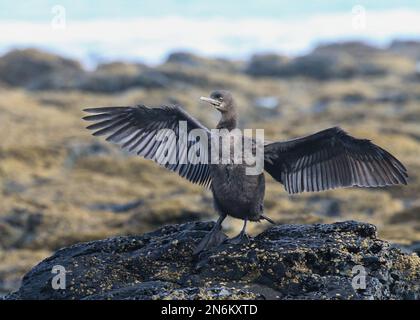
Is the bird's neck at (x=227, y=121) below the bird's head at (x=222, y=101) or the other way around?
below

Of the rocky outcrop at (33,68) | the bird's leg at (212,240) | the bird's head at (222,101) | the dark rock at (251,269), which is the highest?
the rocky outcrop at (33,68)

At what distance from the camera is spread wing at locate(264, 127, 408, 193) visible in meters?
12.4

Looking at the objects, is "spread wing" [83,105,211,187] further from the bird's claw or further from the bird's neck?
the bird's claw

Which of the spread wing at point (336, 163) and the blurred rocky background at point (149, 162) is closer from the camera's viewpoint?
the spread wing at point (336, 163)

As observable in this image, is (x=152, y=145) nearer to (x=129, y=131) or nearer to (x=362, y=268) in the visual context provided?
(x=129, y=131)

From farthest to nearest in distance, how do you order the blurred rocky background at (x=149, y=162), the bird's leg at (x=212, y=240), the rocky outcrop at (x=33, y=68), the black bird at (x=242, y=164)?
the rocky outcrop at (x=33, y=68) → the blurred rocky background at (x=149, y=162) → the black bird at (x=242, y=164) → the bird's leg at (x=212, y=240)

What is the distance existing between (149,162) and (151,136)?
34.9 metres

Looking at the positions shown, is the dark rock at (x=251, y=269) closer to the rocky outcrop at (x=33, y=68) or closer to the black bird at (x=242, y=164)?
the black bird at (x=242, y=164)

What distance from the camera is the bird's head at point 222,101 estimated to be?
39.8ft

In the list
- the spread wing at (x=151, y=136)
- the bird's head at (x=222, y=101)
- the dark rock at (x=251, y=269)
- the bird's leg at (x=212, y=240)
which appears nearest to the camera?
the dark rock at (x=251, y=269)

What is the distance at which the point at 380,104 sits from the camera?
7944 cm

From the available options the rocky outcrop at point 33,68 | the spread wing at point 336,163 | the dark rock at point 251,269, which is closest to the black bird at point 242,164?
the spread wing at point 336,163

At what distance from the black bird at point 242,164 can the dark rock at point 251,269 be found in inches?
19.8
